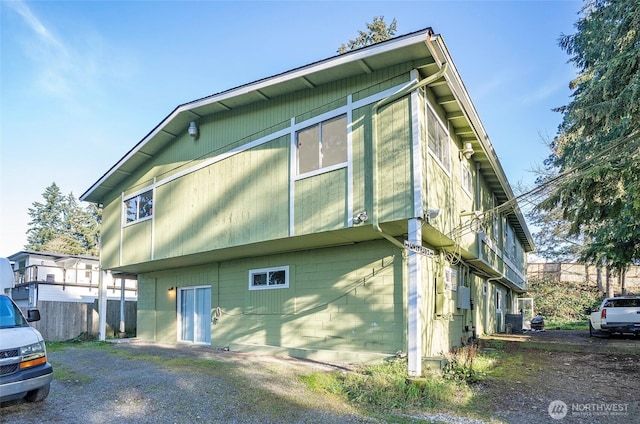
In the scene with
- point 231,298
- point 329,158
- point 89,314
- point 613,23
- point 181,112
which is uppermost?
point 613,23

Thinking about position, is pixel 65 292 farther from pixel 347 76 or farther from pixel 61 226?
pixel 61 226

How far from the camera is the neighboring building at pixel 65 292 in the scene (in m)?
16.7

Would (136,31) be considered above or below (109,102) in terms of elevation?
above

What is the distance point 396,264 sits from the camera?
907 cm

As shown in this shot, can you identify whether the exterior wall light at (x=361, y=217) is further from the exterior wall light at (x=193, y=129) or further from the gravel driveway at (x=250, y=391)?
the exterior wall light at (x=193, y=129)

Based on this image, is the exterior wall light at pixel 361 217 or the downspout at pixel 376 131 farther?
the exterior wall light at pixel 361 217

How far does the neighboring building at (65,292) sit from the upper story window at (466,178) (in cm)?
1296

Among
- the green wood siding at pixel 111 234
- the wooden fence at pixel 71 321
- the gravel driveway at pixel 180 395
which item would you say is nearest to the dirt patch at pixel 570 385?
the gravel driveway at pixel 180 395

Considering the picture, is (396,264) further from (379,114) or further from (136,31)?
(136,31)

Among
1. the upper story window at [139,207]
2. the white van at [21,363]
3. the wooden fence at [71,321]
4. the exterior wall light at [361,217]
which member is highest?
the upper story window at [139,207]

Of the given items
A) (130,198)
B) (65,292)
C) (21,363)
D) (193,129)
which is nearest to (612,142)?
(193,129)

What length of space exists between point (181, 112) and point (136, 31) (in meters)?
2.40

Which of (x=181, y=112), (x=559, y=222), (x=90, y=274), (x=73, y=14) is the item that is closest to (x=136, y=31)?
(x=73, y=14)

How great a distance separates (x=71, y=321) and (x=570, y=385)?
16.7 meters
